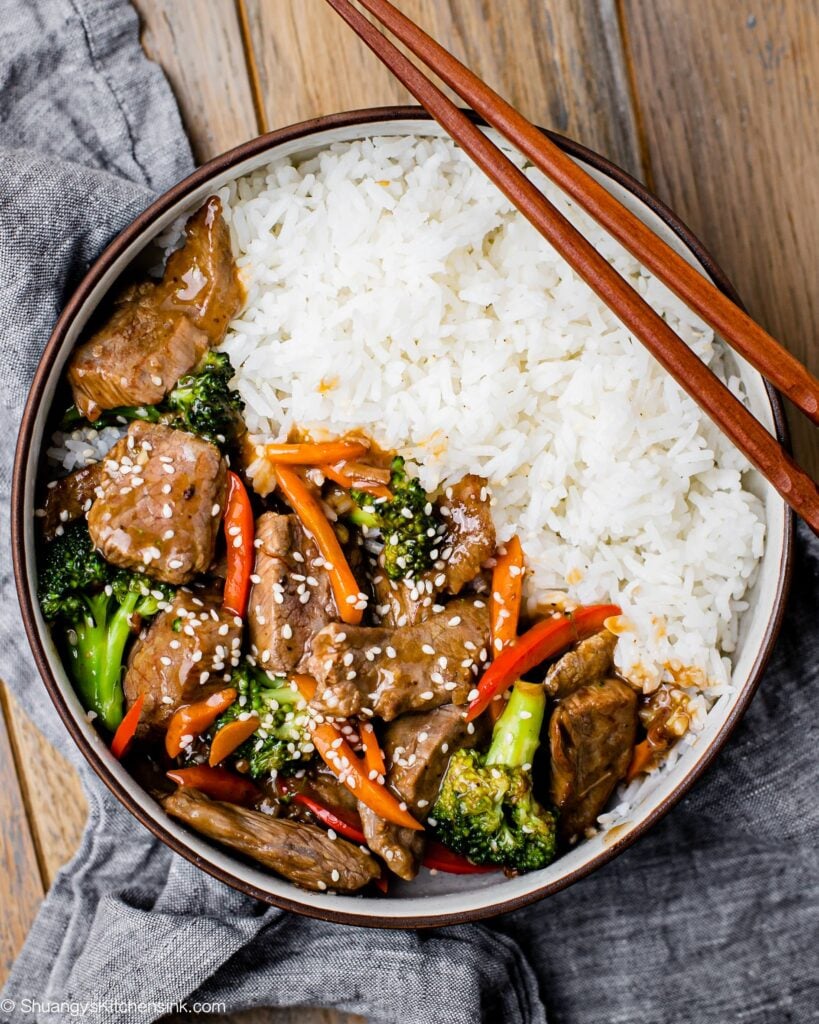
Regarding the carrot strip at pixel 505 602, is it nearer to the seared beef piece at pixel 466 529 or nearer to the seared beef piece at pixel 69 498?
the seared beef piece at pixel 466 529

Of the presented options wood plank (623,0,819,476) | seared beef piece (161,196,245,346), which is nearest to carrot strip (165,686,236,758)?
seared beef piece (161,196,245,346)

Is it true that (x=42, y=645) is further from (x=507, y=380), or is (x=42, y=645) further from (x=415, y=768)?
(x=507, y=380)

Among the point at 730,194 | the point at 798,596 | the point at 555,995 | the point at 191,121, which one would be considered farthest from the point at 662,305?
the point at 555,995

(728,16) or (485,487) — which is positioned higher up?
(728,16)

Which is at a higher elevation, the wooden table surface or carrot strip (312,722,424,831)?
the wooden table surface

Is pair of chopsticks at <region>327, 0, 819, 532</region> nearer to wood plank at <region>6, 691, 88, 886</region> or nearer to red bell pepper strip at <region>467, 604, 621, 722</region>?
red bell pepper strip at <region>467, 604, 621, 722</region>

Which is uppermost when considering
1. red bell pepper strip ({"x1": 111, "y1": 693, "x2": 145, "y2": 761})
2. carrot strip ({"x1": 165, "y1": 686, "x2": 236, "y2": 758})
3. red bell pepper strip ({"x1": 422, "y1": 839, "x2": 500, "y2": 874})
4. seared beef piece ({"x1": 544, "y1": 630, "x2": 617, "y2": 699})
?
red bell pepper strip ({"x1": 111, "y1": 693, "x2": 145, "y2": 761})

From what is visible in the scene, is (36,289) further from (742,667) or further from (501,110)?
(742,667)
